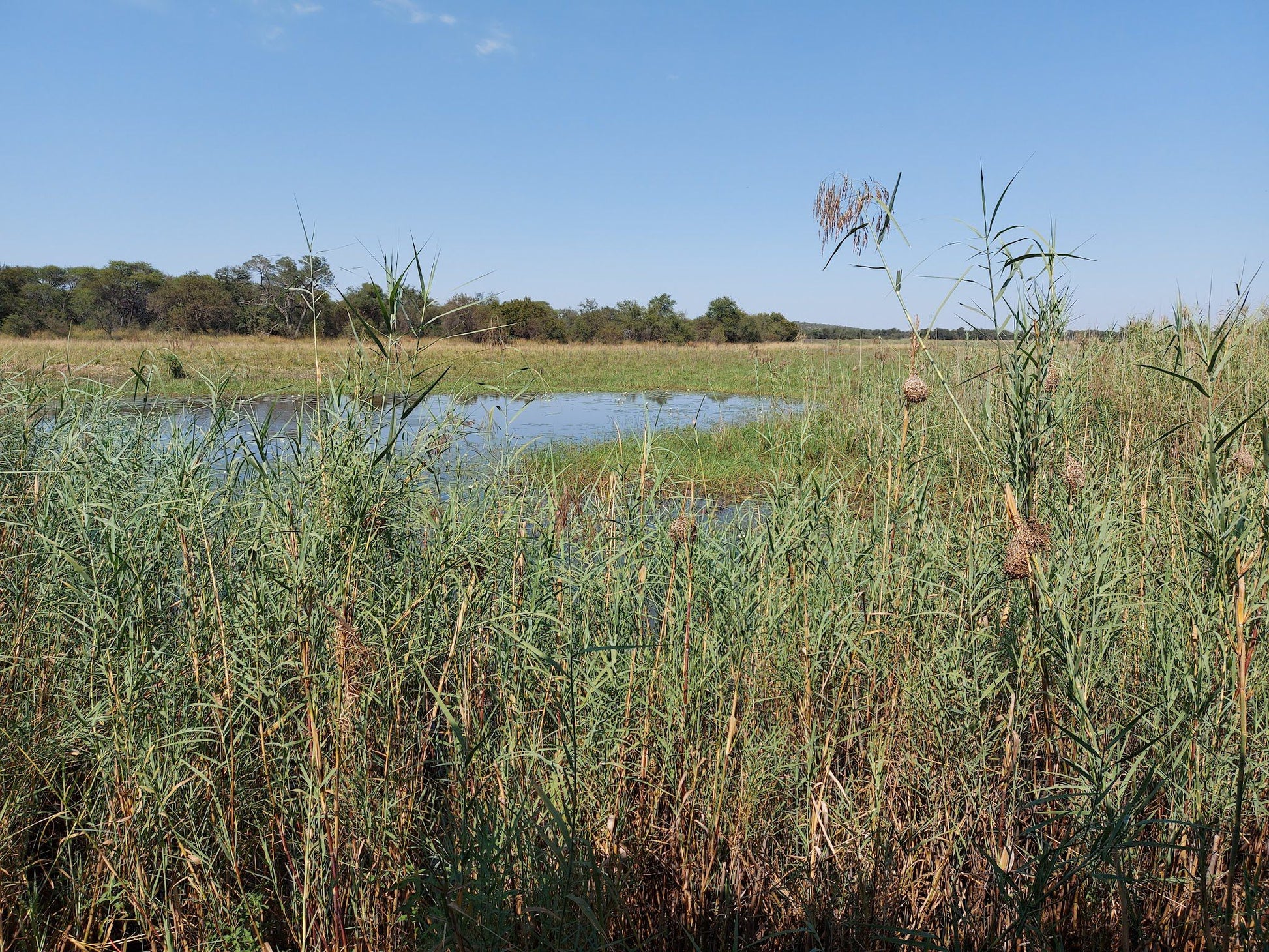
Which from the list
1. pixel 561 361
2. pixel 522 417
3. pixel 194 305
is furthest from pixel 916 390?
pixel 194 305

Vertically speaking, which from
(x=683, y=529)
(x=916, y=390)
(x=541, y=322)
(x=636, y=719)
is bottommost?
(x=636, y=719)

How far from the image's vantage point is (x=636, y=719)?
2.30 meters

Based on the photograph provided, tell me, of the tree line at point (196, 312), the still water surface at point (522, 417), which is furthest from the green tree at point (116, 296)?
the still water surface at point (522, 417)

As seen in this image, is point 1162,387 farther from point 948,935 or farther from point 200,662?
point 200,662

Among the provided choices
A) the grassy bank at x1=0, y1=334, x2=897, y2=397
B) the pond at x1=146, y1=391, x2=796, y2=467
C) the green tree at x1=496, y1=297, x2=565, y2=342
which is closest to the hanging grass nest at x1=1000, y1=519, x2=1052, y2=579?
the pond at x1=146, y1=391, x2=796, y2=467

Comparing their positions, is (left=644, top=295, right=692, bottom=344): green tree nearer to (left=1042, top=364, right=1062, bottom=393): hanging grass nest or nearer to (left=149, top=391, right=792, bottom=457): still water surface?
(left=149, top=391, right=792, bottom=457): still water surface

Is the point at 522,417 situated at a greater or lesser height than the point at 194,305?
lesser

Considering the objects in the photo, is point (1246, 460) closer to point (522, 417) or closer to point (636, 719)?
point (636, 719)

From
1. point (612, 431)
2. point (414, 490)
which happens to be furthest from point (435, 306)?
point (612, 431)

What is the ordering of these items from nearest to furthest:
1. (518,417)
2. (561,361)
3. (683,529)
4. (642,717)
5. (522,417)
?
(683,529) < (642,717) < (518,417) < (522,417) < (561,361)

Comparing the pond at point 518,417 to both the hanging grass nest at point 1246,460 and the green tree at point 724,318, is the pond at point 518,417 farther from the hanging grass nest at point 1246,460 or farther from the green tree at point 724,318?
the green tree at point 724,318

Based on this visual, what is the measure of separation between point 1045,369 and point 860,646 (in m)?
1.07

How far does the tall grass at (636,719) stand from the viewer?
5.18 ft

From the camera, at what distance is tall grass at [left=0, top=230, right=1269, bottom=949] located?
1.58 metres
